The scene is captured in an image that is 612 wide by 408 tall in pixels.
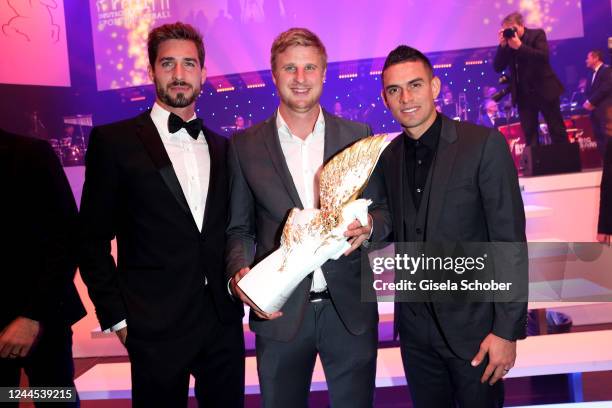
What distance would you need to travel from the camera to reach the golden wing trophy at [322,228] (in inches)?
60.9

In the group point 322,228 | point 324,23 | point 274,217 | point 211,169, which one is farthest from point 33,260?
point 324,23

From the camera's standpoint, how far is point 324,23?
207 inches

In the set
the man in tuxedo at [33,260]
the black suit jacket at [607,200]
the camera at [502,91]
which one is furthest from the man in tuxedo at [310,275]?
the camera at [502,91]

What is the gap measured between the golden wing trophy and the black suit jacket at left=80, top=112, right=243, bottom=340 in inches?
15.2

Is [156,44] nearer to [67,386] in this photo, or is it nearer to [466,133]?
[466,133]

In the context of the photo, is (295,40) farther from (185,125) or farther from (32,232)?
(32,232)

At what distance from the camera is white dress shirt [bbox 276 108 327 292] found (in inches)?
75.0

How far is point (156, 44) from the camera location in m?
2.10

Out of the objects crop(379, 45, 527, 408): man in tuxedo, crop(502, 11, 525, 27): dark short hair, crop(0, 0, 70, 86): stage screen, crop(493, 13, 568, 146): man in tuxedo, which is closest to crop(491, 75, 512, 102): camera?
crop(493, 13, 568, 146): man in tuxedo

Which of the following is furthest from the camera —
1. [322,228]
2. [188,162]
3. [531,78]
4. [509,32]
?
[531,78]

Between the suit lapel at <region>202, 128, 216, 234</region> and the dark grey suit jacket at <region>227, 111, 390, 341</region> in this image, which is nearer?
the dark grey suit jacket at <region>227, 111, 390, 341</region>

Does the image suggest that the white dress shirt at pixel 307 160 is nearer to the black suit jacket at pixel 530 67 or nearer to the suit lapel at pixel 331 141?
the suit lapel at pixel 331 141

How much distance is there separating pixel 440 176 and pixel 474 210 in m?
0.17

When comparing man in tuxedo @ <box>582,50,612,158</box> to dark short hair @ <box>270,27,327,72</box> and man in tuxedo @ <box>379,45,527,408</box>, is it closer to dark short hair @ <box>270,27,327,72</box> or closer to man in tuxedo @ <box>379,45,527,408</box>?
man in tuxedo @ <box>379,45,527,408</box>
